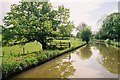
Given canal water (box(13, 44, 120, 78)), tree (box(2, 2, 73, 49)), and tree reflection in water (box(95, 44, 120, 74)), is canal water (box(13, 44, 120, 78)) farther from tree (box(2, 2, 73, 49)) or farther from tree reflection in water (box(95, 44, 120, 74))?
tree (box(2, 2, 73, 49))

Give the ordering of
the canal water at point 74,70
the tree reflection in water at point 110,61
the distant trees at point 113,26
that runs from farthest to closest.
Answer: the distant trees at point 113,26
the tree reflection in water at point 110,61
the canal water at point 74,70

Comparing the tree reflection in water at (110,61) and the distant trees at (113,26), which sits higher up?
the distant trees at (113,26)

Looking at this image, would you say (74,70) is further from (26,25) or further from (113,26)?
(113,26)

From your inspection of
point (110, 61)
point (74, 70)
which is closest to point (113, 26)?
point (110, 61)

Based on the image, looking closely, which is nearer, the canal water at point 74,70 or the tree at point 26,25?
the canal water at point 74,70

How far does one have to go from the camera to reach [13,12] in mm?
22062

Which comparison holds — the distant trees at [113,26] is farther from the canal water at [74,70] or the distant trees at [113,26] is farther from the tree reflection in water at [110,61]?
the canal water at [74,70]

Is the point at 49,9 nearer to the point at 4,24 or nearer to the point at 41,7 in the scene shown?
the point at 41,7

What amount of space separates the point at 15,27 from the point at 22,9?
3.87 meters

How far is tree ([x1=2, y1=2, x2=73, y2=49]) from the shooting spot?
2028 cm

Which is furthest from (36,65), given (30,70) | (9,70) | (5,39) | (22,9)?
(22,9)

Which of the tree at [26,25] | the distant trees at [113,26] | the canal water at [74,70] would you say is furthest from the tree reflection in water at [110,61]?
the distant trees at [113,26]

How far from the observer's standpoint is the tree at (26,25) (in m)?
20.3

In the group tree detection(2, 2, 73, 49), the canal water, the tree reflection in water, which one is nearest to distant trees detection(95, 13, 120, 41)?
the tree reflection in water
